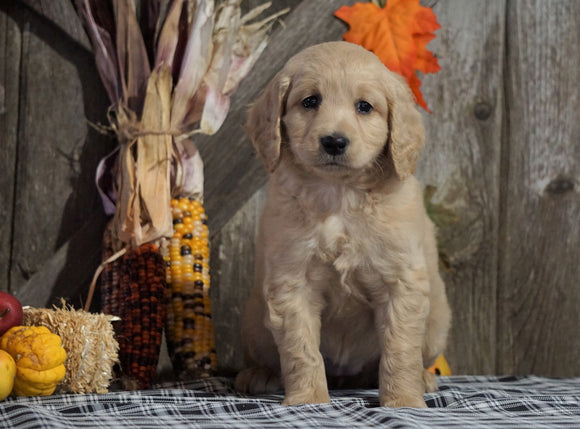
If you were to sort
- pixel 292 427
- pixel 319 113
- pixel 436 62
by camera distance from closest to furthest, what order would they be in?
pixel 292 427 → pixel 319 113 → pixel 436 62

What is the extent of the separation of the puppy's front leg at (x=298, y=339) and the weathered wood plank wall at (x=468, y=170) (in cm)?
103

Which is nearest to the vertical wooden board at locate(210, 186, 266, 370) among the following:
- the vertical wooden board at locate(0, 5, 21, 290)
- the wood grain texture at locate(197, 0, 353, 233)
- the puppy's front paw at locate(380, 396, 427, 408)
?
the wood grain texture at locate(197, 0, 353, 233)

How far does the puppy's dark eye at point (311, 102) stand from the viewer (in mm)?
2473

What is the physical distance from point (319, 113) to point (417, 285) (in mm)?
645

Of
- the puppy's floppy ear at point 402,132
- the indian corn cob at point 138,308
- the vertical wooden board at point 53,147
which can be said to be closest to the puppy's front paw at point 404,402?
the puppy's floppy ear at point 402,132

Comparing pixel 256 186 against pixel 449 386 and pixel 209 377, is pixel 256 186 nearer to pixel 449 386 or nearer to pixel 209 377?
pixel 209 377

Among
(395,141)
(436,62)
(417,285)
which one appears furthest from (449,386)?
(436,62)

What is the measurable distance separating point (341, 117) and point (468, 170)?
4.66 feet

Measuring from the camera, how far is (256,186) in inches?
136

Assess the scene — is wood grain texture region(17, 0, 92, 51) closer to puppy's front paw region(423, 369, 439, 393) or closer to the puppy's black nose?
the puppy's black nose

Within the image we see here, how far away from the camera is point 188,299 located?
9.98 ft

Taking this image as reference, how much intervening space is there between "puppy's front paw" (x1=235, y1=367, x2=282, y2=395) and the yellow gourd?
657 mm

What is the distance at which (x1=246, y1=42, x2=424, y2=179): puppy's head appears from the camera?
2369 mm

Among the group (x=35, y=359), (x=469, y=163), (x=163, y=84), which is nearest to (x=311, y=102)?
(x=163, y=84)
